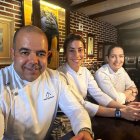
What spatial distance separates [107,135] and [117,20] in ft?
16.8

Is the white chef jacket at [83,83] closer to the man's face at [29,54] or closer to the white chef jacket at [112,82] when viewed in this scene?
the white chef jacket at [112,82]

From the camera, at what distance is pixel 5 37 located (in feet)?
9.04

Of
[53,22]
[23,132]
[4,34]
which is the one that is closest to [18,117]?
[23,132]

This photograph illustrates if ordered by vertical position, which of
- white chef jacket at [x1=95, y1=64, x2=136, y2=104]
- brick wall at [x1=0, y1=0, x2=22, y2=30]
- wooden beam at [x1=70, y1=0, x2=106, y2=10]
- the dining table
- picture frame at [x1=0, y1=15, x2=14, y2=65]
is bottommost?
the dining table

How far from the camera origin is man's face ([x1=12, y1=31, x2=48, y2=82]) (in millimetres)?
1119

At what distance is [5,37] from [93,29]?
2889 mm

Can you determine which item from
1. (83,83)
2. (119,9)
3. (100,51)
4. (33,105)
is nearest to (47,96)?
(33,105)

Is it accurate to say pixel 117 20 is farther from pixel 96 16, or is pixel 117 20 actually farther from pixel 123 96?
pixel 123 96

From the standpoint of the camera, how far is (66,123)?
53.5 inches

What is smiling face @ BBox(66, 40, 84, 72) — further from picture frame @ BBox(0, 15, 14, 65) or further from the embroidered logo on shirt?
picture frame @ BBox(0, 15, 14, 65)

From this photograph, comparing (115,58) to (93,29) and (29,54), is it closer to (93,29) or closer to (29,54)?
(29,54)

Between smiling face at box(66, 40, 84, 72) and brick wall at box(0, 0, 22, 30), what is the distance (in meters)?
1.26

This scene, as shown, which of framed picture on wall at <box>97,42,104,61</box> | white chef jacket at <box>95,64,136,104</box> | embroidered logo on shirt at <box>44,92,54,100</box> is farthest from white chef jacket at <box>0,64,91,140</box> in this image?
framed picture on wall at <box>97,42,104,61</box>

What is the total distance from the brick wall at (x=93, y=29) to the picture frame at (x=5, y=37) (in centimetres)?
130
